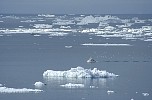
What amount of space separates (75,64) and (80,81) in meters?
5.43

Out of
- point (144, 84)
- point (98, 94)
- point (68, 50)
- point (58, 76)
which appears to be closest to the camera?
point (98, 94)

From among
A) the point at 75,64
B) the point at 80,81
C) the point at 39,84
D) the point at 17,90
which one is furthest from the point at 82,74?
the point at 75,64

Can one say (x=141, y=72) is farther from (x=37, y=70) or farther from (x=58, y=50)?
(x=58, y=50)

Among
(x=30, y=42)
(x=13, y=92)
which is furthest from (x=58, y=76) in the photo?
(x=30, y=42)

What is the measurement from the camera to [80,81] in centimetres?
2144

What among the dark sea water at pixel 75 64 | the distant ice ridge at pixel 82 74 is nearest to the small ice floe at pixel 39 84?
the dark sea water at pixel 75 64

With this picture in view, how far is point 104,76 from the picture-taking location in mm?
22000

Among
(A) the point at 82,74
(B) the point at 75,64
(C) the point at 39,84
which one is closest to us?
(C) the point at 39,84

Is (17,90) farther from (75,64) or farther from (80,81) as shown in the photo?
(75,64)

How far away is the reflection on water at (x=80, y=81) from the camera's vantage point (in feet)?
68.0

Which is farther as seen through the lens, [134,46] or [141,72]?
[134,46]

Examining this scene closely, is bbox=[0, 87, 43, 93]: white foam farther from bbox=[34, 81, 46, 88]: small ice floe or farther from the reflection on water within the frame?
the reflection on water

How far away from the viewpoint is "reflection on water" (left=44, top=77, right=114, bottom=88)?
20719 mm

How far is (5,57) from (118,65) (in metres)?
7.22
